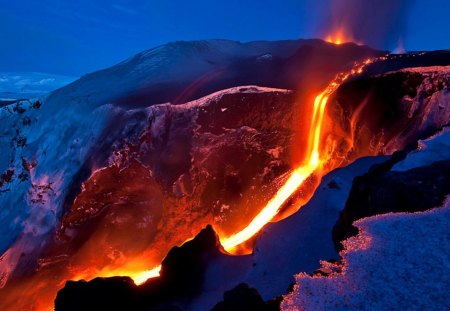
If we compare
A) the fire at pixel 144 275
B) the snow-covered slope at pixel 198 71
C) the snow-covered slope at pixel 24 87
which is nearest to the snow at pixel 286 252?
the fire at pixel 144 275

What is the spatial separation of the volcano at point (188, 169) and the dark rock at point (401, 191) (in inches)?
64.7

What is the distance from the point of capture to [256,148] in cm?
1017

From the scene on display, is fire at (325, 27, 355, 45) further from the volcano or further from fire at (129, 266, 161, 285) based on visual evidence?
fire at (129, 266, 161, 285)

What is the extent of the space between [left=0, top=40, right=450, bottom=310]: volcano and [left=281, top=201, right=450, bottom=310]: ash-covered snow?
2.55m

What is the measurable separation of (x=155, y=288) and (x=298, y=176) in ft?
18.0

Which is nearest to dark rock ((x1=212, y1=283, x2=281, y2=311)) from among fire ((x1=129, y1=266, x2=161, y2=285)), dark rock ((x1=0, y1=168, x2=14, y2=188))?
fire ((x1=129, y1=266, x2=161, y2=285))

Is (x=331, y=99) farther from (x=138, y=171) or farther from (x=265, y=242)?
(x=138, y=171)

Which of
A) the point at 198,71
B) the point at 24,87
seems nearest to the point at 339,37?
the point at 198,71

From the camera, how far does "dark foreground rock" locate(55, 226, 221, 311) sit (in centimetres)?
651

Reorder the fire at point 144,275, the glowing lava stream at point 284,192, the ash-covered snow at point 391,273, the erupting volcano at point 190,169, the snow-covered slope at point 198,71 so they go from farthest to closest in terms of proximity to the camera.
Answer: the snow-covered slope at point 198,71, the glowing lava stream at point 284,192, the fire at point 144,275, the erupting volcano at point 190,169, the ash-covered snow at point 391,273

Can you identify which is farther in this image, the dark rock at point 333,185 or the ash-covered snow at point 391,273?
the dark rock at point 333,185

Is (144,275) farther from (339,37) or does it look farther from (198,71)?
(339,37)

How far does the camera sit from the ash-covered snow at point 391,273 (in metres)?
2.89

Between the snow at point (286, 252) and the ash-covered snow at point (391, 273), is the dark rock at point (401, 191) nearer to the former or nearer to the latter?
the ash-covered snow at point (391, 273)
